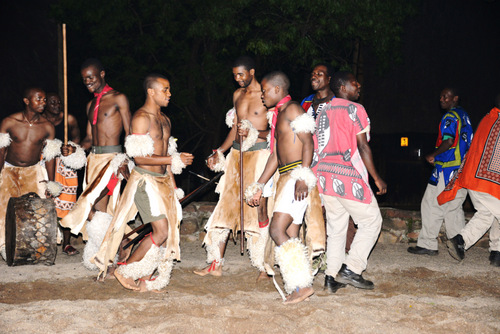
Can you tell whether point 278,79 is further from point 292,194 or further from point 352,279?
point 352,279

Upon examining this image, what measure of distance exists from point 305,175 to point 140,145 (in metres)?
1.57

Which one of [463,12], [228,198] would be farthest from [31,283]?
[463,12]

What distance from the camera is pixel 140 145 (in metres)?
4.75

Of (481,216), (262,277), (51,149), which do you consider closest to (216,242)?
(262,277)

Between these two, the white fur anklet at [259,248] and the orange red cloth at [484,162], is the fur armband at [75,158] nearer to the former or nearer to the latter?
the white fur anklet at [259,248]

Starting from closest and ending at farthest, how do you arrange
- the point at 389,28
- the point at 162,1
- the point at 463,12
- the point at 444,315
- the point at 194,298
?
the point at 444,315, the point at 194,298, the point at 389,28, the point at 162,1, the point at 463,12

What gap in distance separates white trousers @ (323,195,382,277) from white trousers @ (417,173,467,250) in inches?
77.7

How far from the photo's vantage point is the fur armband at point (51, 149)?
251 inches

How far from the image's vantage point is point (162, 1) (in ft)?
38.7

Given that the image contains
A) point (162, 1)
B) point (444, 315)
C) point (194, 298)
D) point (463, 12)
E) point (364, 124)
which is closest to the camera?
point (444, 315)

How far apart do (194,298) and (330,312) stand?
1263 mm

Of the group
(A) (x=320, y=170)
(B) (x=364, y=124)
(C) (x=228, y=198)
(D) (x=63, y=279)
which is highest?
(B) (x=364, y=124)

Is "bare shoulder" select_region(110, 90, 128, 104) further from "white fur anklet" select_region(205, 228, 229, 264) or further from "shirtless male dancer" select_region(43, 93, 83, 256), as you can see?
"white fur anklet" select_region(205, 228, 229, 264)

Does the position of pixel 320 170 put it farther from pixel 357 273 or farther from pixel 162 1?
pixel 162 1
